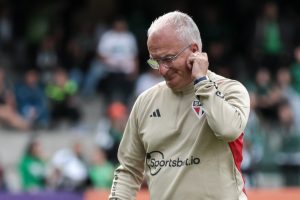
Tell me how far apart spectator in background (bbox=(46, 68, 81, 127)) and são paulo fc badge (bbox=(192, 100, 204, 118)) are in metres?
10.6

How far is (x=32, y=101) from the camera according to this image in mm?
15727

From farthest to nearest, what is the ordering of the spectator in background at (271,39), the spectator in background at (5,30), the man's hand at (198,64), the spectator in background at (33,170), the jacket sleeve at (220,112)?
the spectator in background at (5,30)
the spectator in background at (271,39)
the spectator in background at (33,170)
the man's hand at (198,64)
the jacket sleeve at (220,112)

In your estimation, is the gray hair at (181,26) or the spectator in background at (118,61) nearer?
the gray hair at (181,26)

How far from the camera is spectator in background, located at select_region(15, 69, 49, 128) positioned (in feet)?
51.5

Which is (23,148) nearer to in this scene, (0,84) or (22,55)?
(0,84)

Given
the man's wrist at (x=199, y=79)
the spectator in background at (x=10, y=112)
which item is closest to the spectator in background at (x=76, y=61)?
the spectator in background at (x=10, y=112)

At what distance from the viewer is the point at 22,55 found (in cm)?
1762

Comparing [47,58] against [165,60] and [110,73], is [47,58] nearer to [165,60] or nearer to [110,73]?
[110,73]

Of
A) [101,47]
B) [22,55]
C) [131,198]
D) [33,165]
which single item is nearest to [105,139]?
[33,165]

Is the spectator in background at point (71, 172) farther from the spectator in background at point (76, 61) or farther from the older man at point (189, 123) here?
the older man at point (189, 123)

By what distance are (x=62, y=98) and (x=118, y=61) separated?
1.13 meters

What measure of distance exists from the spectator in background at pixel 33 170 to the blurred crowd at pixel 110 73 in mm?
15

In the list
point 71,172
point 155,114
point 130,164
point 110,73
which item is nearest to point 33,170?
point 71,172

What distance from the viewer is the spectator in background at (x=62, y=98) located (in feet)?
51.9
